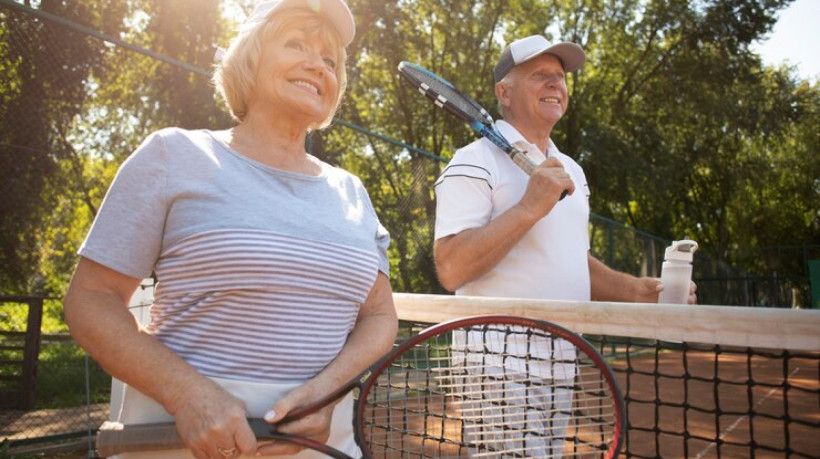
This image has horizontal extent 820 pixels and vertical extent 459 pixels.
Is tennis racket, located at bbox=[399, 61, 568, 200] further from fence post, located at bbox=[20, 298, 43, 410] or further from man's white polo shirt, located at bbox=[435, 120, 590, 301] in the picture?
fence post, located at bbox=[20, 298, 43, 410]

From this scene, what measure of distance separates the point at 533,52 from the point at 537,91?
0.14 m

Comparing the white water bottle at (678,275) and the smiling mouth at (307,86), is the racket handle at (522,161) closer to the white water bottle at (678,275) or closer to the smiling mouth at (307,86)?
the white water bottle at (678,275)

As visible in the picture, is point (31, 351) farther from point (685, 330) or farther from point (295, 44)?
point (685, 330)

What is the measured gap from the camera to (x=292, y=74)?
1596 mm

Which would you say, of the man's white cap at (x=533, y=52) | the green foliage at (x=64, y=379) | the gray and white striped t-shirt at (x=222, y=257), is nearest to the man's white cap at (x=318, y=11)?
the gray and white striped t-shirt at (x=222, y=257)

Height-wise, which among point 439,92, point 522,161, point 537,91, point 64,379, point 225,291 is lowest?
point 64,379

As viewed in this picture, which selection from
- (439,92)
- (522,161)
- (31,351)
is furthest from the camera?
(31,351)

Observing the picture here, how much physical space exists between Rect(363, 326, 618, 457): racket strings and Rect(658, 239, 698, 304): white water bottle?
0.51 m

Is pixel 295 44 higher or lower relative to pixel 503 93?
lower

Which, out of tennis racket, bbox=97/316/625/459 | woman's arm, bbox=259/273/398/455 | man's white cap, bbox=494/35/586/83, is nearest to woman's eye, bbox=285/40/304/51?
woman's arm, bbox=259/273/398/455

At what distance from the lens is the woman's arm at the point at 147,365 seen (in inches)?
48.4

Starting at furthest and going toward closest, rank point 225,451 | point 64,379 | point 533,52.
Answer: point 64,379 → point 533,52 → point 225,451

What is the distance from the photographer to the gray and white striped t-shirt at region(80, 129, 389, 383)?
135 cm

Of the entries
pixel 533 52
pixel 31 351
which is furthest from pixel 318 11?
pixel 31 351
